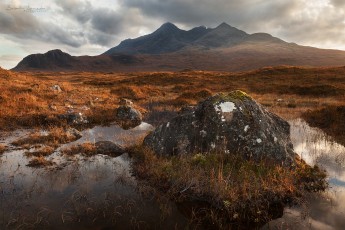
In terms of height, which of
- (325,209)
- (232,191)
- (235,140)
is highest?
(235,140)

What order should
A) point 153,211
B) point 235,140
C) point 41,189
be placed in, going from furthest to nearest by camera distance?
point 235,140 → point 41,189 → point 153,211

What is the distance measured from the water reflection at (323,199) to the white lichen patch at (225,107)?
138 inches

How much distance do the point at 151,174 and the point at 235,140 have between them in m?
2.90

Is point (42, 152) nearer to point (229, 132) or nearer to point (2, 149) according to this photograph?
point (2, 149)

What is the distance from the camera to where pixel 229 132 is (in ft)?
31.4

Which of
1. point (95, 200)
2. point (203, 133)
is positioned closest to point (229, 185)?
point (203, 133)

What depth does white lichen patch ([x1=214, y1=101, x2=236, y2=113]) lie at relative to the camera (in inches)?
389

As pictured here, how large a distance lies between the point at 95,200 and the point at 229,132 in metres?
4.65

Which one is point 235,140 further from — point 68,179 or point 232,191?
point 68,179

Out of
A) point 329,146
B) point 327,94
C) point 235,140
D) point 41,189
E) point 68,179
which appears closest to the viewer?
point 41,189

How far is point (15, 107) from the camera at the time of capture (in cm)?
1747

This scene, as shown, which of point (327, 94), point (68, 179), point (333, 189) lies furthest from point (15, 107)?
point (327, 94)

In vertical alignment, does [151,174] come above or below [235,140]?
below

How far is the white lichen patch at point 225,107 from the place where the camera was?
989cm
